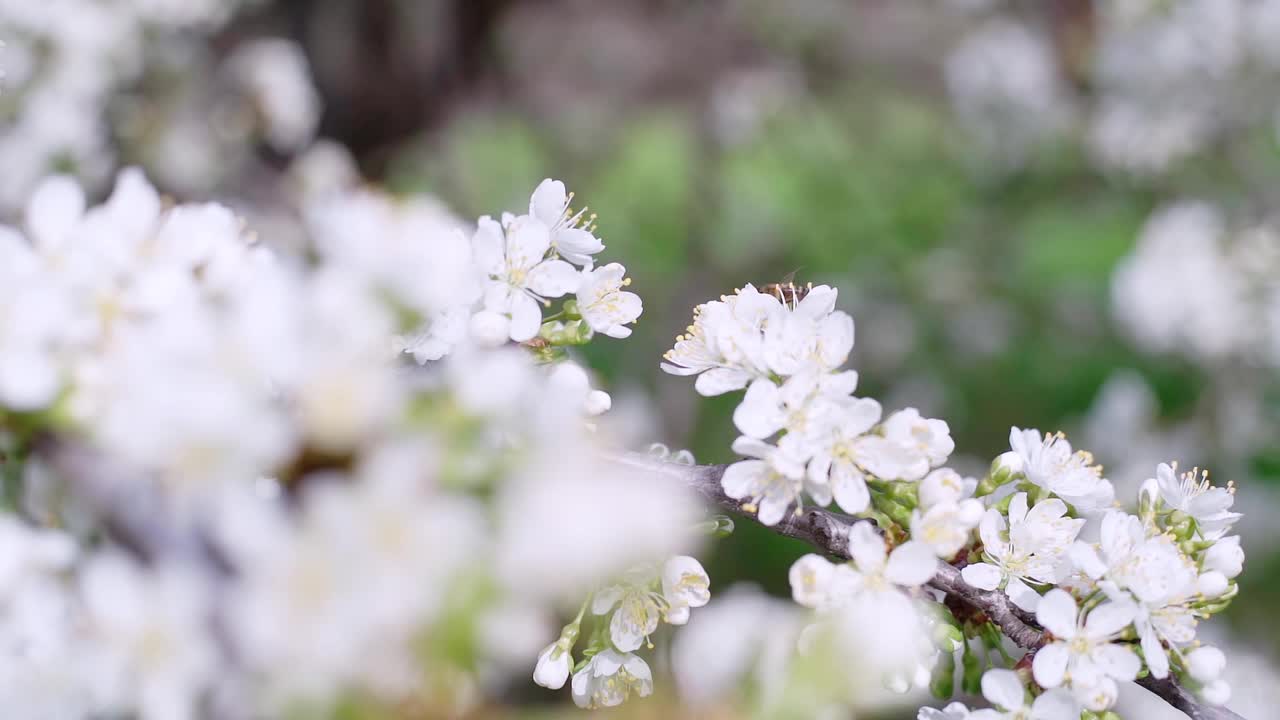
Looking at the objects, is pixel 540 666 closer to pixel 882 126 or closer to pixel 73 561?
pixel 73 561

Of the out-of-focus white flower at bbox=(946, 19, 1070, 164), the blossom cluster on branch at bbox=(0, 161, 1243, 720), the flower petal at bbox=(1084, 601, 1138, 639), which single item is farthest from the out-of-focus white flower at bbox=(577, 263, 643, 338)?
the out-of-focus white flower at bbox=(946, 19, 1070, 164)

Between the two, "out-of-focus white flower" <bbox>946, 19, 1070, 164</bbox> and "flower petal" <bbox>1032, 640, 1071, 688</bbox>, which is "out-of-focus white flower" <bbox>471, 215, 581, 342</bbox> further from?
"out-of-focus white flower" <bbox>946, 19, 1070, 164</bbox>

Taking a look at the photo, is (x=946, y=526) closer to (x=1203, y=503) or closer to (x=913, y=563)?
(x=913, y=563)

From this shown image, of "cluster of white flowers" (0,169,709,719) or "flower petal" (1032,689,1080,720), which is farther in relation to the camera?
"flower petal" (1032,689,1080,720)

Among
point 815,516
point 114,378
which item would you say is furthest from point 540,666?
point 114,378

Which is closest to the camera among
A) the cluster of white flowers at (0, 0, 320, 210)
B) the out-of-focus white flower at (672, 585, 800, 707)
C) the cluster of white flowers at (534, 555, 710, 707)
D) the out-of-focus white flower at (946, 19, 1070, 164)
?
the out-of-focus white flower at (672, 585, 800, 707)

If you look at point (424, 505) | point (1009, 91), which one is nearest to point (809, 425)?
point (424, 505)
